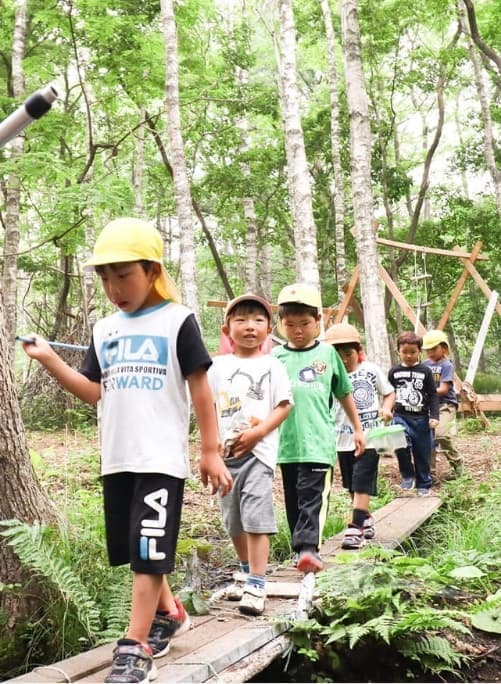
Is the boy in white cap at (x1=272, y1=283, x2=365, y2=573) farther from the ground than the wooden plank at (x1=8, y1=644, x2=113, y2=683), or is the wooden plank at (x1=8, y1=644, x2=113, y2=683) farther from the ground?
the boy in white cap at (x1=272, y1=283, x2=365, y2=573)

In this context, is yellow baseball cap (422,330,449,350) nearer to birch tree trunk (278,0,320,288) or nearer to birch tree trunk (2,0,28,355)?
birch tree trunk (278,0,320,288)

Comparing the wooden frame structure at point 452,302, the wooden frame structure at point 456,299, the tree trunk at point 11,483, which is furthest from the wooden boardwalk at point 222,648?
the wooden frame structure at point 456,299

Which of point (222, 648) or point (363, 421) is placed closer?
point (222, 648)

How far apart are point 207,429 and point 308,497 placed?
151cm

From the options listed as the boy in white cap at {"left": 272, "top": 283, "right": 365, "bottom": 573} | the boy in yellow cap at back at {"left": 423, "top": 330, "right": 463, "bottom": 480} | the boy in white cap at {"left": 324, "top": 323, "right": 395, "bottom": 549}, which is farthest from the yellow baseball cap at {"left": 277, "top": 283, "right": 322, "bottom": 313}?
the boy in yellow cap at back at {"left": 423, "top": 330, "right": 463, "bottom": 480}

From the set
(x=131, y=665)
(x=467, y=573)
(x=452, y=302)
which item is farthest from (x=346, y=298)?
(x=131, y=665)

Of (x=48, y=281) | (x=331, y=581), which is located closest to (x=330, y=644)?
(x=331, y=581)

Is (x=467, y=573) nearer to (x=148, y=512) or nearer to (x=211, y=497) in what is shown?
(x=148, y=512)

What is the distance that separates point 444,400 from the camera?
845 centimetres

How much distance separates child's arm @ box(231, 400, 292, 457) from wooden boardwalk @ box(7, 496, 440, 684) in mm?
741

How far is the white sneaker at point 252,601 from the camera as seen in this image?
3.39 metres

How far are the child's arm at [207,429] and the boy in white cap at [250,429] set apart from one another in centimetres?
84

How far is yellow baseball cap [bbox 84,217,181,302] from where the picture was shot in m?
2.62

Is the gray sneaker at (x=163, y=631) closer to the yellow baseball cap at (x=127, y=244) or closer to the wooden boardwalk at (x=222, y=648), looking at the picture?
the wooden boardwalk at (x=222, y=648)
